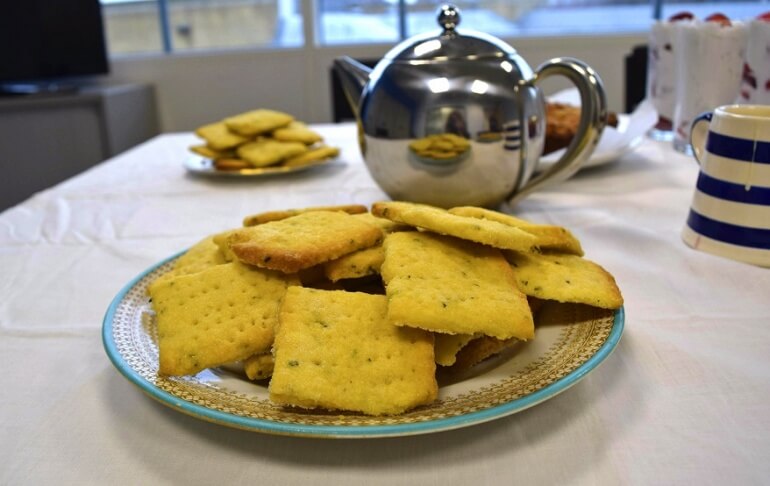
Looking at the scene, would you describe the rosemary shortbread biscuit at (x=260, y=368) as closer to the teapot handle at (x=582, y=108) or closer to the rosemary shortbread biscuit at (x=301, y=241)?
the rosemary shortbread biscuit at (x=301, y=241)

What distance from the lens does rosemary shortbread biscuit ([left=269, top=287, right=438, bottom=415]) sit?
386 mm

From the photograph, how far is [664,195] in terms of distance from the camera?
3.09 feet

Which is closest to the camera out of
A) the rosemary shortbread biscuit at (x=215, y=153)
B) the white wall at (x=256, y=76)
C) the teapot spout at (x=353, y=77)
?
the teapot spout at (x=353, y=77)

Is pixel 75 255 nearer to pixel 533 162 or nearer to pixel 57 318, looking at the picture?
pixel 57 318

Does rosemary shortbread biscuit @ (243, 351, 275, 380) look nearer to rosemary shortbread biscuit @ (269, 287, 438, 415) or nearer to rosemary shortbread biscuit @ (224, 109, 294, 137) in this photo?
rosemary shortbread biscuit @ (269, 287, 438, 415)

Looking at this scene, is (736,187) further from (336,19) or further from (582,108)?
(336,19)

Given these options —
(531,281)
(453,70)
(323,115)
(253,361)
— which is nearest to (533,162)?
(453,70)

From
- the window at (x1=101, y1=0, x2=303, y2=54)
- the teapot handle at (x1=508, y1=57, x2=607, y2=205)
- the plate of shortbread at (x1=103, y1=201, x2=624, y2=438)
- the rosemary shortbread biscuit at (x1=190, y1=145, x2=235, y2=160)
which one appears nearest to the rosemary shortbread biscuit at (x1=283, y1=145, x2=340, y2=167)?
the rosemary shortbread biscuit at (x1=190, y1=145, x2=235, y2=160)

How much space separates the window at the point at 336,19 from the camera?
8.98 ft

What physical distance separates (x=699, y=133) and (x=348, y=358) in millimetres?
552

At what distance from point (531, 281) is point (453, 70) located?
1.18 feet

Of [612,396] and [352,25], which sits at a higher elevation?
[352,25]

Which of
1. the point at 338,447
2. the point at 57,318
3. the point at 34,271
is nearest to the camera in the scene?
the point at 338,447

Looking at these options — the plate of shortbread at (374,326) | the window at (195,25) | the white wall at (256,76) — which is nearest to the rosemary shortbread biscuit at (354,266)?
the plate of shortbread at (374,326)
